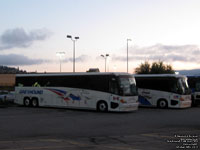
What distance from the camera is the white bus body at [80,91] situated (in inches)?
865

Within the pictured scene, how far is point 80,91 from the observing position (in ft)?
78.8

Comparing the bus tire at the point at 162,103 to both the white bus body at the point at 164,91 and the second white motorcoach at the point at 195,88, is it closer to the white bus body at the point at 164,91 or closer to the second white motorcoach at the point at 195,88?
the white bus body at the point at 164,91

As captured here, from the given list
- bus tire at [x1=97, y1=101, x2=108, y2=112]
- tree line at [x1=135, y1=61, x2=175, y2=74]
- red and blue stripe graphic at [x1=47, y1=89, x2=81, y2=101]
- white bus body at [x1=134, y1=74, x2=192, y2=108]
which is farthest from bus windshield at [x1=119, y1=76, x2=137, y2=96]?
tree line at [x1=135, y1=61, x2=175, y2=74]

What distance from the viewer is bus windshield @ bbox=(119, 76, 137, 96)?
21797 mm

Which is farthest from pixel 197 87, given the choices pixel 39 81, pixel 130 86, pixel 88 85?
pixel 39 81

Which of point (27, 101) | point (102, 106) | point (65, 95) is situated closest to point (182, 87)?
point (102, 106)

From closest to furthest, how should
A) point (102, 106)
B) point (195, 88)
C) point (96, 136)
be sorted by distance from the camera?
point (96, 136), point (102, 106), point (195, 88)

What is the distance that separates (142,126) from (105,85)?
7932mm

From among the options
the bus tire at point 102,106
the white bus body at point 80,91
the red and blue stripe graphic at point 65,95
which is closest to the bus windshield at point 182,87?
the white bus body at point 80,91

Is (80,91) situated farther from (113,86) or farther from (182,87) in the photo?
(182,87)

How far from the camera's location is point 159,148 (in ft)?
31.2

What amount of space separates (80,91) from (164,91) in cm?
703

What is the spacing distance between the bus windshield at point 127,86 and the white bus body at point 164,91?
4397 mm

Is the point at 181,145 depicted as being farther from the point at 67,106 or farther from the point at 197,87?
the point at 197,87
